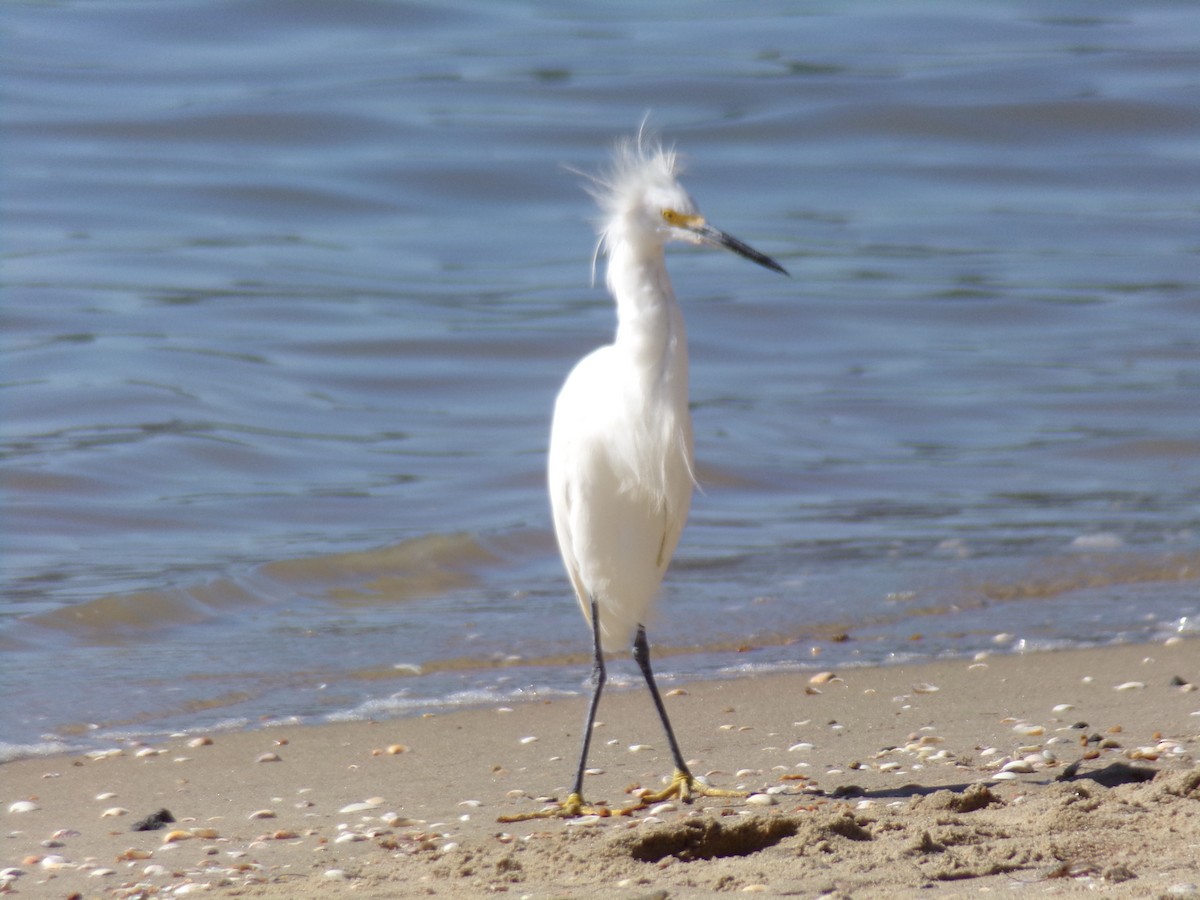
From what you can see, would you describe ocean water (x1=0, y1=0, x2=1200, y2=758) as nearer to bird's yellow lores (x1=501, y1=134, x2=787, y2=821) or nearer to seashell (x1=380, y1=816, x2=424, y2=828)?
bird's yellow lores (x1=501, y1=134, x2=787, y2=821)

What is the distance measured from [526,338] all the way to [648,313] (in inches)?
274

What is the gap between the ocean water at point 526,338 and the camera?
6254mm

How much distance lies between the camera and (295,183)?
14.7 metres

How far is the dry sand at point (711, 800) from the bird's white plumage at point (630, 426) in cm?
60

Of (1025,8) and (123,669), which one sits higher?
(1025,8)

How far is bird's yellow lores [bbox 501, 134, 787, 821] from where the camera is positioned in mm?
4184

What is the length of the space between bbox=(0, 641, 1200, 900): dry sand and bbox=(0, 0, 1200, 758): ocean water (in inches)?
15.6

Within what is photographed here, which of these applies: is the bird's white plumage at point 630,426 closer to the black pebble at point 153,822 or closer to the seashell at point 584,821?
the seashell at point 584,821

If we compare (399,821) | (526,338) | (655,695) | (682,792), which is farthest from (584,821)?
(526,338)

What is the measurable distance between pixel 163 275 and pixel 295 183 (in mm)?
2883

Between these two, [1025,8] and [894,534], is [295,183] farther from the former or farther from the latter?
[1025,8]

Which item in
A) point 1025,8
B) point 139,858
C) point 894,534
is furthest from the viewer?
point 1025,8

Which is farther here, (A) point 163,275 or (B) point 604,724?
(A) point 163,275

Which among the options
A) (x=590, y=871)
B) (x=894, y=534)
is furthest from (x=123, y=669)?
(x=894, y=534)
